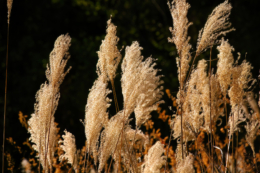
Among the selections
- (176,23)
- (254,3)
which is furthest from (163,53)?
(176,23)

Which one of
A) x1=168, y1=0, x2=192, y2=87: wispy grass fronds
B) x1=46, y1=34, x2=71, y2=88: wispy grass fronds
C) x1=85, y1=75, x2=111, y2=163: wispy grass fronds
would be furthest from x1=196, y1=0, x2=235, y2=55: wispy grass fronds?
x1=46, y1=34, x2=71, y2=88: wispy grass fronds

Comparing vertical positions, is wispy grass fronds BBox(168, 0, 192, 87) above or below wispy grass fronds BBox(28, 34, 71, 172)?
above

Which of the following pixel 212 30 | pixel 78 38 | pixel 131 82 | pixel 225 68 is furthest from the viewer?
pixel 78 38

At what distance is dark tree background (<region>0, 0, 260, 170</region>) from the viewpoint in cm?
761

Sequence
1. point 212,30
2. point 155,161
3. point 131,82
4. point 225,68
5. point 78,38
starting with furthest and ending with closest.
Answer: point 78,38, point 225,68, point 212,30, point 131,82, point 155,161

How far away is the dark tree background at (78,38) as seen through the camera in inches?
300

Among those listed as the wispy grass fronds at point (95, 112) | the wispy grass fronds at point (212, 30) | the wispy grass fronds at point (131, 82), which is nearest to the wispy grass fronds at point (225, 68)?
the wispy grass fronds at point (212, 30)

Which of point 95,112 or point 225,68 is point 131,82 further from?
point 225,68

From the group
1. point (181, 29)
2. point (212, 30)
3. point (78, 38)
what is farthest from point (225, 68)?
point (78, 38)

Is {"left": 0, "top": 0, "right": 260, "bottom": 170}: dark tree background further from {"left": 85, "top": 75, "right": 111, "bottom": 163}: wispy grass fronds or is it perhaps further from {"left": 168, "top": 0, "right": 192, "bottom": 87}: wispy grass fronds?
{"left": 168, "top": 0, "right": 192, "bottom": 87}: wispy grass fronds

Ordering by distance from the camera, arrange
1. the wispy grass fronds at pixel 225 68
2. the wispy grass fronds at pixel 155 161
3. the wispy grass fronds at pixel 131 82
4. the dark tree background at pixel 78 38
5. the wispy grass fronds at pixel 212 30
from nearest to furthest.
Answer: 1. the wispy grass fronds at pixel 155 161
2. the wispy grass fronds at pixel 131 82
3. the wispy grass fronds at pixel 212 30
4. the wispy grass fronds at pixel 225 68
5. the dark tree background at pixel 78 38

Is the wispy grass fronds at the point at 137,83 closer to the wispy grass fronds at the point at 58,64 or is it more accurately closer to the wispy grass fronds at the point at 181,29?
the wispy grass fronds at the point at 181,29

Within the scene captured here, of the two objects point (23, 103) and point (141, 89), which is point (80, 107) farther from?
point (141, 89)

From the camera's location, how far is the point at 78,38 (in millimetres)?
9312
